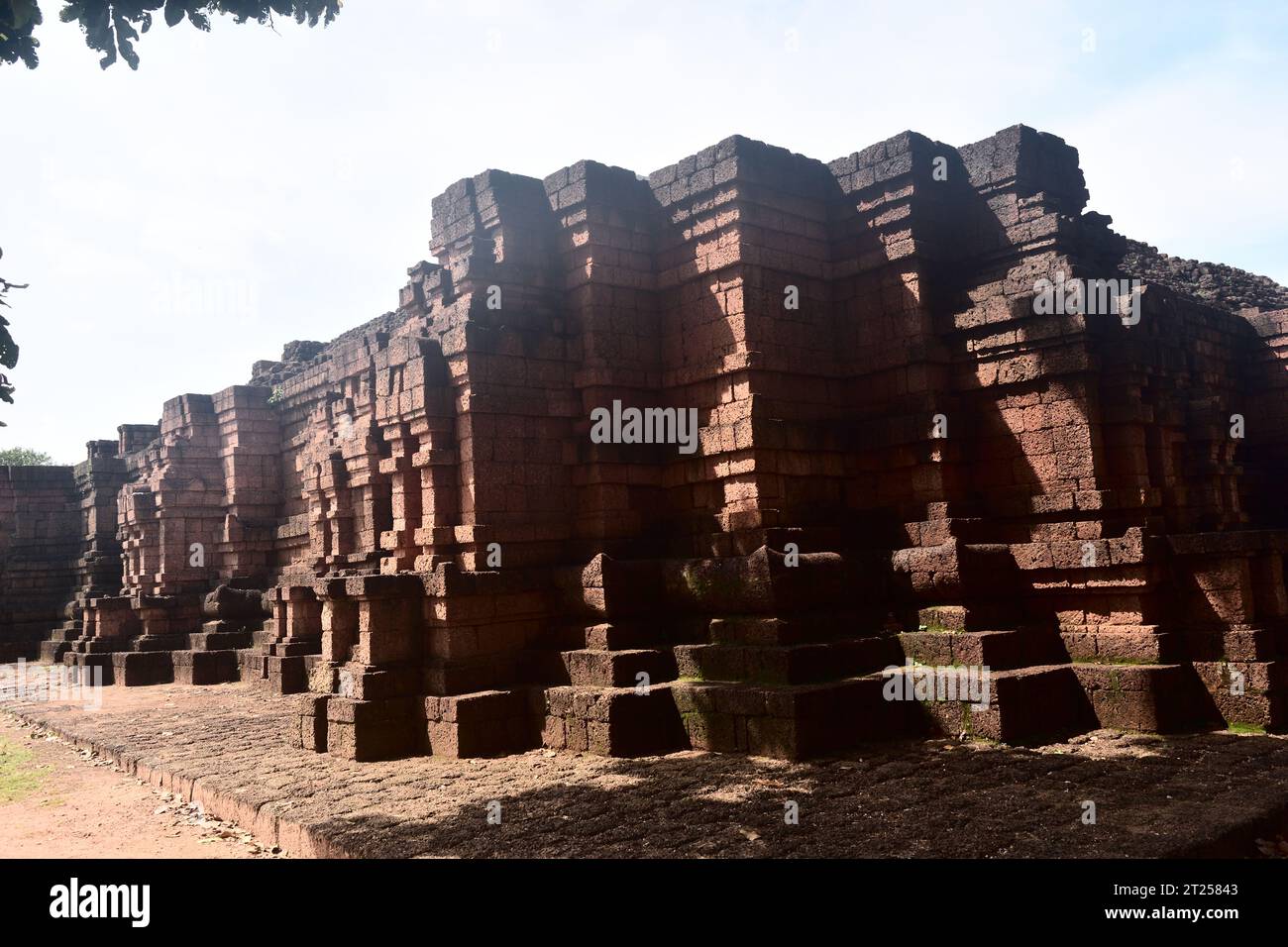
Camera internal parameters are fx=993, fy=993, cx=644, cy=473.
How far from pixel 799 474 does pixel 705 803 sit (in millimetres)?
5079

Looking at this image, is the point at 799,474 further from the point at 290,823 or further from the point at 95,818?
the point at 95,818

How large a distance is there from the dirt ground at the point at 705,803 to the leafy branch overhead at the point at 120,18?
612 centimetres

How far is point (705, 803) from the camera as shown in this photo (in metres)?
7.76

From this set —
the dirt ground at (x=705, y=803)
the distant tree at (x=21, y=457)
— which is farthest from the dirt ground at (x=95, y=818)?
the distant tree at (x=21, y=457)

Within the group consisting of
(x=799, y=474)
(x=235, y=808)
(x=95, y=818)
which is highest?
(x=799, y=474)

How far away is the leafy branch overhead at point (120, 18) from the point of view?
24.3 feet

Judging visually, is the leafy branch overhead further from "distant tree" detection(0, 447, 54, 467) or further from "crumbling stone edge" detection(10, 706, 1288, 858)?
"distant tree" detection(0, 447, 54, 467)

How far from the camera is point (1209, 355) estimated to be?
531 inches

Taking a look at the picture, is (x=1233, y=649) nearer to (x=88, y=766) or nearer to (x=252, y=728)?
(x=252, y=728)

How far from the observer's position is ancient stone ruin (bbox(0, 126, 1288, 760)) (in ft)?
32.6

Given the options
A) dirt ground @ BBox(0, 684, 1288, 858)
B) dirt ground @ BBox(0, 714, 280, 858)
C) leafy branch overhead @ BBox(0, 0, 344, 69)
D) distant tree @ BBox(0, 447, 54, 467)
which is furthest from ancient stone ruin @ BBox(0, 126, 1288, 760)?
distant tree @ BBox(0, 447, 54, 467)

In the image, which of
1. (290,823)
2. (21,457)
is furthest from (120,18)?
(21,457)

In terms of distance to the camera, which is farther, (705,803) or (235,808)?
(235,808)

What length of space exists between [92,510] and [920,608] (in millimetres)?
26021
